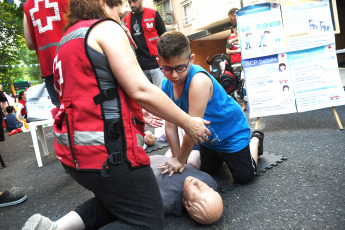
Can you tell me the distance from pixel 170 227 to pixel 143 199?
0.61 meters

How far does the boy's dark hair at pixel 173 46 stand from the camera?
175cm

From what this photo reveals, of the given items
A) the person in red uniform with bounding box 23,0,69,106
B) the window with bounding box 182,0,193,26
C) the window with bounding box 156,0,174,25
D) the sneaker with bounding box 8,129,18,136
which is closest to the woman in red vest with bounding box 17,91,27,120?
the sneaker with bounding box 8,129,18,136

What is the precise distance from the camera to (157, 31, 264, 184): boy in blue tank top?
5.88 ft

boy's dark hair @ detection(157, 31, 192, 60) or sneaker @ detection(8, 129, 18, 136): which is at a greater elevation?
boy's dark hair @ detection(157, 31, 192, 60)

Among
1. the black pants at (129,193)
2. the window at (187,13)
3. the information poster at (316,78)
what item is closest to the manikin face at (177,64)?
the black pants at (129,193)

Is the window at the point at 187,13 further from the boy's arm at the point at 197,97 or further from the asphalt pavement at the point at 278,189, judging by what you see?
the boy's arm at the point at 197,97

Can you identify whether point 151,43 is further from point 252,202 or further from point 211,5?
→ point 211,5

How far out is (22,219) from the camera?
208 centimetres

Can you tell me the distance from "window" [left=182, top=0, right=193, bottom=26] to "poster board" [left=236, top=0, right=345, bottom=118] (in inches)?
634

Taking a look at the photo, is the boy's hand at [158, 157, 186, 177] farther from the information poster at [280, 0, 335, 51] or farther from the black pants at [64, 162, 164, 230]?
the information poster at [280, 0, 335, 51]

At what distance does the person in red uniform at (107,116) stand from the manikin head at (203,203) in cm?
43

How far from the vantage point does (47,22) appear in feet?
7.40

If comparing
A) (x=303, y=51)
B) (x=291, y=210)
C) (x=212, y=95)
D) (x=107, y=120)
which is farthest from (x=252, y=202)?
(x=303, y=51)

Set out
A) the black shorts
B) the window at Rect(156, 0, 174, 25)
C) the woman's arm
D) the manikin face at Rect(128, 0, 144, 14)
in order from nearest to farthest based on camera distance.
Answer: the woman's arm < the black shorts < the manikin face at Rect(128, 0, 144, 14) < the window at Rect(156, 0, 174, 25)
